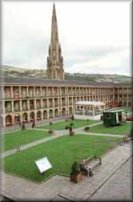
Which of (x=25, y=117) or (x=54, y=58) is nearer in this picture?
(x=25, y=117)

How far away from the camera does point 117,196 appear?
1439 centimetres

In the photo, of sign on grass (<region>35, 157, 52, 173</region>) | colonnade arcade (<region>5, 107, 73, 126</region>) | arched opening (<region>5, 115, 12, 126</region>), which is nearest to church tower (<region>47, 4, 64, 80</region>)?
colonnade arcade (<region>5, 107, 73, 126</region>)

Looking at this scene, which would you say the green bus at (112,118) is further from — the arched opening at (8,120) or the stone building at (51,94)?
the arched opening at (8,120)

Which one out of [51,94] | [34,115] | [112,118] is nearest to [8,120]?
[34,115]

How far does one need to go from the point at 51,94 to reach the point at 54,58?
1157 inches

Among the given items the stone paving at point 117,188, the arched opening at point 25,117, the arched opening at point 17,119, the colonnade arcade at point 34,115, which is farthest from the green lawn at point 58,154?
the arched opening at point 25,117

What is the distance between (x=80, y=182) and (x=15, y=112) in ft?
121

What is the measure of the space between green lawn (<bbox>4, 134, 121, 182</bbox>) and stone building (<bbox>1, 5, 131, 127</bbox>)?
1093cm

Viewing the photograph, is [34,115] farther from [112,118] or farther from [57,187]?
[57,187]

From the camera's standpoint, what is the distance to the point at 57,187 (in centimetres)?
1585

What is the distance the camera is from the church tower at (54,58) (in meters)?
86.6

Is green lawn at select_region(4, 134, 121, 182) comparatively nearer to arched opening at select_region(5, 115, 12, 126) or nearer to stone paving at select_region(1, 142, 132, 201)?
stone paving at select_region(1, 142, 132, 201)

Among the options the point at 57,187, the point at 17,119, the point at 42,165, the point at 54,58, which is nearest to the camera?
the point at 57,187

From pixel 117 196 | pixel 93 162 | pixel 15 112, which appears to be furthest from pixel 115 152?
pixel 15 112
